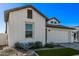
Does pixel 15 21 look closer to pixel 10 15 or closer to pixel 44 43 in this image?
pixel 10 15

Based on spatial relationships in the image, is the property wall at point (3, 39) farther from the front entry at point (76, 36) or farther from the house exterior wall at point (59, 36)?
the front entry at point (76, 36)

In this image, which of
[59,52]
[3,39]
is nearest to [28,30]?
[3,39]

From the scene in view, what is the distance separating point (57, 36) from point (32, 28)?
0.67m

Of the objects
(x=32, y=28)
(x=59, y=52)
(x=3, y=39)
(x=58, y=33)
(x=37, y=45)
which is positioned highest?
(x=32, y=28)

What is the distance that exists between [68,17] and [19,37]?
133 centimetres

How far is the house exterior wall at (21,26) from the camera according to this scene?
433 inches

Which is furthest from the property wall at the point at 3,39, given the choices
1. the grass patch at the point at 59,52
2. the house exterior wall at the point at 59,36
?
the house exterior wall at the point at 59,36

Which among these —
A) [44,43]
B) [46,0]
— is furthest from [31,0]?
[44,43]

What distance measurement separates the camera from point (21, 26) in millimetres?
11078

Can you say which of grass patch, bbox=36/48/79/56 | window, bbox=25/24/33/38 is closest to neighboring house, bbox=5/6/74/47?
window, bbox=25/24/33/38

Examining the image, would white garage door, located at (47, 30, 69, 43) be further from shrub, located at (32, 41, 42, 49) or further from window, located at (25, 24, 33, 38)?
window, located at (25, 24, 33, 38)

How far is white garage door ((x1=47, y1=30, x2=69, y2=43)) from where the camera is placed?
11.2 meters

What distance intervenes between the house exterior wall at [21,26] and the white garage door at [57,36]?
0.60ft

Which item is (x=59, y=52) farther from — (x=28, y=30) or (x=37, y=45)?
(x=28, y=30)
